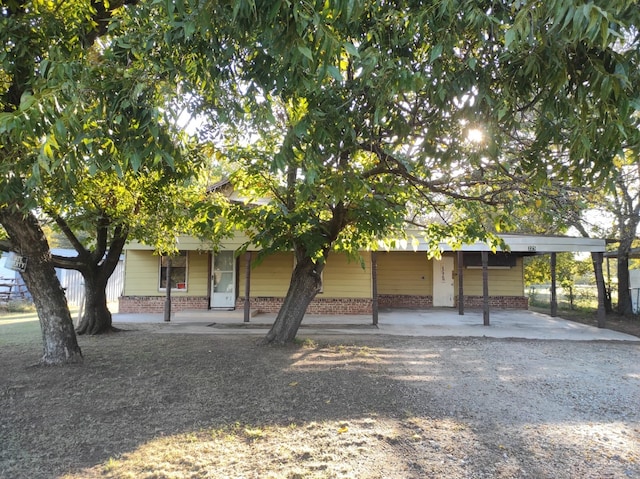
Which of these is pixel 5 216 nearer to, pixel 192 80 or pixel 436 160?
pixel 192 80

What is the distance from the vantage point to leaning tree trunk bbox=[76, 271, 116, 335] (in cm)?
991

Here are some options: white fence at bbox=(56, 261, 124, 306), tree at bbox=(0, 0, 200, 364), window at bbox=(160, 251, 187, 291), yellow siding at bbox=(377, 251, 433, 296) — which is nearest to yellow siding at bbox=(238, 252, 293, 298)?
window at bbox=(160, 251, 187, 291)

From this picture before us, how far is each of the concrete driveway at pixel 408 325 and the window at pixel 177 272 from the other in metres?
1.22

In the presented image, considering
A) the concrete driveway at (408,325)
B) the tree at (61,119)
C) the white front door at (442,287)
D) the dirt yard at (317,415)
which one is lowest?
the dirt yard at (317,415)

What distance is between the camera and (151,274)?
14.9 meters

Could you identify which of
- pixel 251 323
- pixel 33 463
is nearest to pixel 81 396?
pixel 33 463

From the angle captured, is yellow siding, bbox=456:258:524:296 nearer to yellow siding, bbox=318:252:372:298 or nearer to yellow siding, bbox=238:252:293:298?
yellow siding, bbox=318:252:372:298

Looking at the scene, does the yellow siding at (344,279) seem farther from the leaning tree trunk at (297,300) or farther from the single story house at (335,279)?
the leaning tree trunk at (297,300)

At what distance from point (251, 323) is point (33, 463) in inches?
342

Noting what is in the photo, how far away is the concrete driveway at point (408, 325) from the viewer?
10453mm

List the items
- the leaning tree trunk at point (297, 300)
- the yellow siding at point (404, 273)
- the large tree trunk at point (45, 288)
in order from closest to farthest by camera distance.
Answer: the large tree trunk at point (45, 288)
the leaning tree trunk at point (297, 300)
the yellow siding at point (404, 273)

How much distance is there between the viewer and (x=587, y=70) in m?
2.86

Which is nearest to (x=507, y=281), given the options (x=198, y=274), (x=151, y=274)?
(x=198, y=274)

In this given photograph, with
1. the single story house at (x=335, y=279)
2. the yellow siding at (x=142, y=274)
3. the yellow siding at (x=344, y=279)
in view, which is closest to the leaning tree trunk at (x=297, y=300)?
the single story house at (x=335, y=279)
